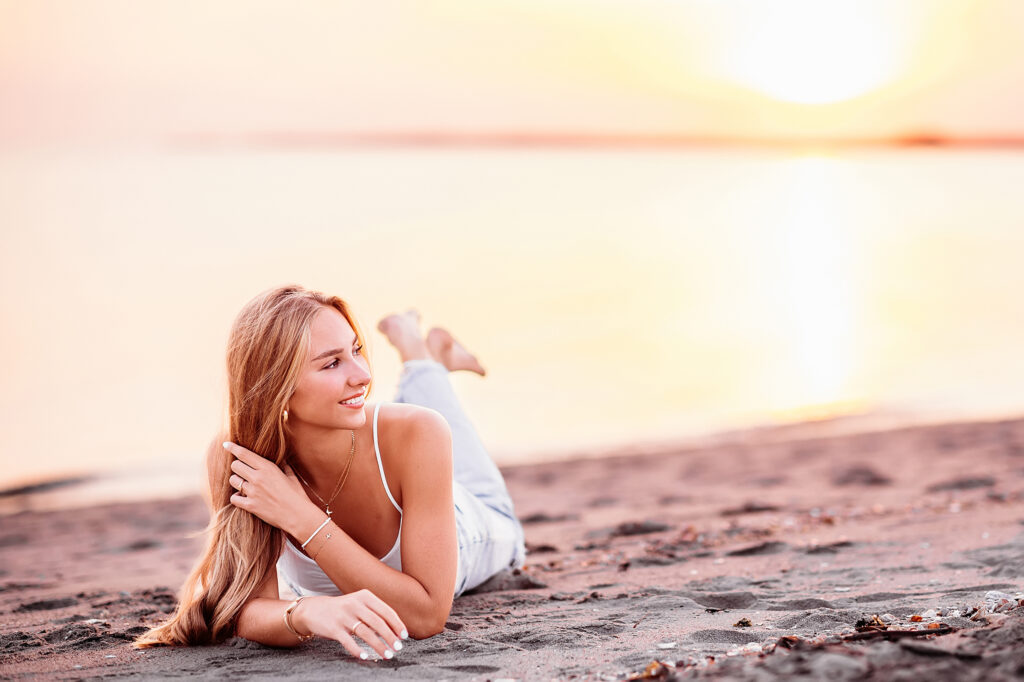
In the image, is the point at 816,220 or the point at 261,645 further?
the point at 816,220

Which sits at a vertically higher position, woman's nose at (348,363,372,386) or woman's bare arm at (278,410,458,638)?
woman's nose at (348,363,372,386)

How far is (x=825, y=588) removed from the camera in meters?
3.59

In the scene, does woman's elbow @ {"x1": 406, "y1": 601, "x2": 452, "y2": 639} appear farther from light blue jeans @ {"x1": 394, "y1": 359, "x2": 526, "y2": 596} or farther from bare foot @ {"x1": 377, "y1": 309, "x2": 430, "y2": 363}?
bare foot @ {"x1": 377, "y1": 309, "x2": 430, "y2": 363}

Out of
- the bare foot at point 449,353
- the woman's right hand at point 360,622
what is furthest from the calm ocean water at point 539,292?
the woman's right hand at point 360,622

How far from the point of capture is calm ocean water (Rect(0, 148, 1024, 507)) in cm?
984

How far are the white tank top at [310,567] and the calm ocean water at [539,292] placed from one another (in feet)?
17.1

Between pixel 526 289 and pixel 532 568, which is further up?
pixel 526 289

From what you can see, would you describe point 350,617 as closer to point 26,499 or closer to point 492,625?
point 492,625

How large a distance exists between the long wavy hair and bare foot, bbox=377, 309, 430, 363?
1.35 meters

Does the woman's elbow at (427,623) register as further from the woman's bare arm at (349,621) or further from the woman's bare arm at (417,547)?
the woman's bare arm at (349,621)

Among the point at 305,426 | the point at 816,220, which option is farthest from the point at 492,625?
the point at 816,220

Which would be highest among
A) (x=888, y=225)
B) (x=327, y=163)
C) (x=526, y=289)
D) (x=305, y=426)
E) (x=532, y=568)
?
(x=327, y=163)

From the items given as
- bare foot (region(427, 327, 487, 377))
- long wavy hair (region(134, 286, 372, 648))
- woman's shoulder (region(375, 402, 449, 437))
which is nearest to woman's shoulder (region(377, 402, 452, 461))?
woman's shoulder (region(375, 402, 449, 437))

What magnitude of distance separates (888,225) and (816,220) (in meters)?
1.30
